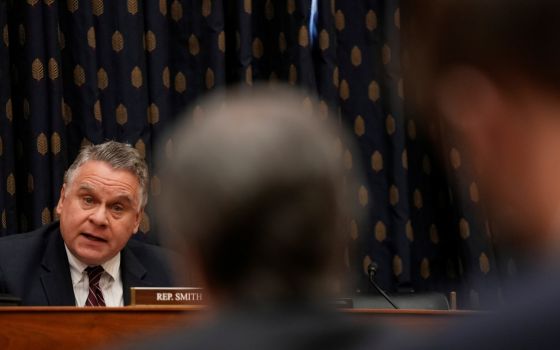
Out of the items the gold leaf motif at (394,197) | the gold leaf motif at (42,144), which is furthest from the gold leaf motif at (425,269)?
the gold leaf motif at (42,144)

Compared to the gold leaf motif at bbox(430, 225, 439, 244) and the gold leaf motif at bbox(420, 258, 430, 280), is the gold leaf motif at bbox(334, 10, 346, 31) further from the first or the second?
the gold leaf motif at bbox(420, 258, 430, 280)

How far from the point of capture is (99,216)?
3.95 m

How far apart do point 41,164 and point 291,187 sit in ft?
13.8

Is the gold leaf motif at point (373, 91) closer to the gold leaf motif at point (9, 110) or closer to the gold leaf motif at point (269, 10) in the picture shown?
the gold leaf motif at point (269, 10)

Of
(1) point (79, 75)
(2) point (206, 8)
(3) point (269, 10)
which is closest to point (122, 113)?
(1) point (79, 75)

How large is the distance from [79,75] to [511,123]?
4512mm

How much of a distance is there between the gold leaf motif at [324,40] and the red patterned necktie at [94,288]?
6.58ft

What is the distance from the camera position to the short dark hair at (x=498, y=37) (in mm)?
546

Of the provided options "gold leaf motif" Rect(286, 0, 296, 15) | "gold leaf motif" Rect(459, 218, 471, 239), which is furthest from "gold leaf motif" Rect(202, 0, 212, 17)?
"gold leaf motif" Rect(459, 218, 471, 239)

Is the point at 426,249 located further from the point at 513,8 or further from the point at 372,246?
the point at 513,8

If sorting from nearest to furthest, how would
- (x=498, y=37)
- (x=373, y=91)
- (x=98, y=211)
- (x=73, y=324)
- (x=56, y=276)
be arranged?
(x=498, y=37)
(x=73, y=324)
(x=56, y=276)
(x=98, y=211)
(x=373, y=91)

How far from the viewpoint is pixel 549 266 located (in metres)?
0.51

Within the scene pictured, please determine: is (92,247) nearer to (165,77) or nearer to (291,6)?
(165,77)

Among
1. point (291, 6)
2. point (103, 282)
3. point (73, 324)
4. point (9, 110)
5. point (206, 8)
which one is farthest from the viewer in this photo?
point (291, 6)
